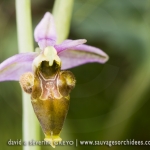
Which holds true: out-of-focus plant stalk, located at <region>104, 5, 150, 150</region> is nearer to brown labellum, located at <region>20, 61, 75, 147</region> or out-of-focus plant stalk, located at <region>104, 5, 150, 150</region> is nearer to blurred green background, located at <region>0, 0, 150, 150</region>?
blurred green background, located at <region>0, 0, 150, 150</region>

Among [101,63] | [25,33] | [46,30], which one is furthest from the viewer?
[101,63]

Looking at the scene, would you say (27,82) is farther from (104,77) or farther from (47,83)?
(104,77)

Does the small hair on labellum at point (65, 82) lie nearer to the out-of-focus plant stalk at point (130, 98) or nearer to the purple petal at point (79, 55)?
the purple petal at point (79, 55)

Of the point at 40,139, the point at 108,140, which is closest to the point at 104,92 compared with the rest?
the point at 108,140

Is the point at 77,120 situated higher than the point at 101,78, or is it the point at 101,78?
the point at 101,78

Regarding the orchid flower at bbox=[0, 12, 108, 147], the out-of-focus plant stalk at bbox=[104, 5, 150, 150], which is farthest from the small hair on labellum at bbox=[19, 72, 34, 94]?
the out-of-focus plant stalk at bbox=[104, 5, 150, 150]

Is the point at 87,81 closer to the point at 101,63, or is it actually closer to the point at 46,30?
the point at 101,63
